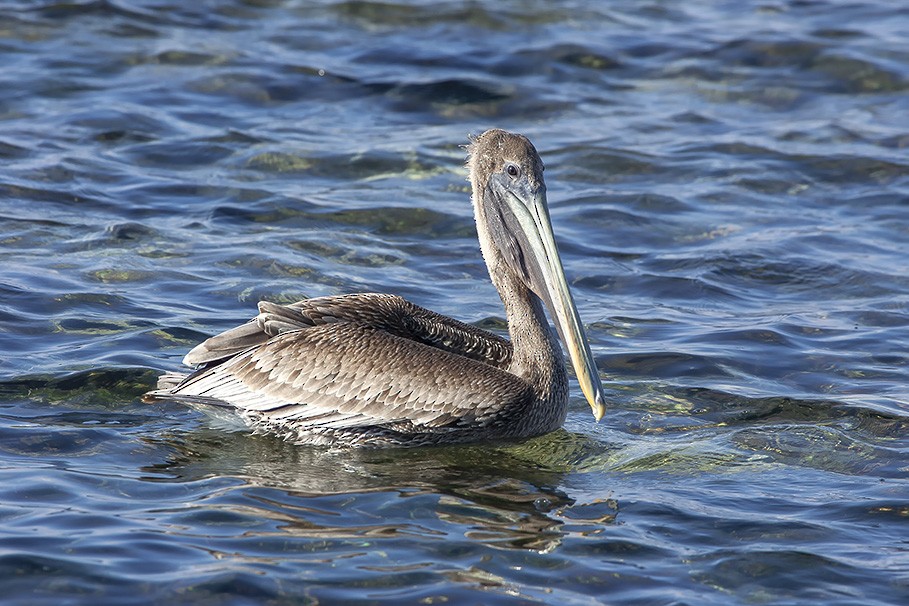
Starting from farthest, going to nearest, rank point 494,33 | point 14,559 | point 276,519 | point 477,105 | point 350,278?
point 494,33
point 477,105
point 350,278
point 276,519
point 14,559

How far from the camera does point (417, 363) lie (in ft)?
21.1

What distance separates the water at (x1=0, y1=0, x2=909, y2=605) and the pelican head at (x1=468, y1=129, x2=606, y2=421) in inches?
22.2

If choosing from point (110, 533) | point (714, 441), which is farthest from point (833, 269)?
point (110, 533)

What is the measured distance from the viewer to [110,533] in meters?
5.33

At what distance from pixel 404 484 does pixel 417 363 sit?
62 centimetres

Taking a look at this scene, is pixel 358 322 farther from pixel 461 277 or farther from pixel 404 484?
pixel 461 277

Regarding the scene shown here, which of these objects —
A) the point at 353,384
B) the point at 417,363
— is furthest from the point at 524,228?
the point at 353,384

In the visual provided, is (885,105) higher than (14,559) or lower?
higher

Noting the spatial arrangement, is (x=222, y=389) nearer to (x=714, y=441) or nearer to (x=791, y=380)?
(x=714, y=441)

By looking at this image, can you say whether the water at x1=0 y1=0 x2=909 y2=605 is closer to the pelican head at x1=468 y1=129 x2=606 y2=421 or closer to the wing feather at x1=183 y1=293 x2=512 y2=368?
the wing feather at x1=183 y1=293 x2=512 y2=368

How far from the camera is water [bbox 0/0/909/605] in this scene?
5348 mm

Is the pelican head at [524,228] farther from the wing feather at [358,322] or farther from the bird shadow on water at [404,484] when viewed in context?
the bird shadow on water at [404,484]

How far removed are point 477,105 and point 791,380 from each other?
5.66m

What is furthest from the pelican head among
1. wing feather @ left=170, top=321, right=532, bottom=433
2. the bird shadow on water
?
the bird shadow on water
